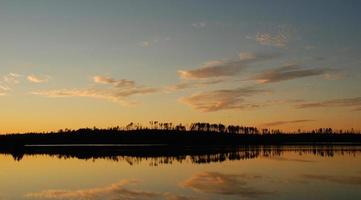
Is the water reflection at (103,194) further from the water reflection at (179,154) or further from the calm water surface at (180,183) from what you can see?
the water reflection at (179,154)

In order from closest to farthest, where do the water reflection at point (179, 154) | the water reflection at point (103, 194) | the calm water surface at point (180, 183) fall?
1. the water reflection at point (103, 194)
2. the calm water surface at point (180, 183)
3. the water reflection at point (179, 154)

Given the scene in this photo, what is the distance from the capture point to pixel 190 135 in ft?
630

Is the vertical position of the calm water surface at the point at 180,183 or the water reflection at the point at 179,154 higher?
the water reflection at the point at 179,154

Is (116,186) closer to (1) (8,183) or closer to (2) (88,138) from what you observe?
(1) (8,183)

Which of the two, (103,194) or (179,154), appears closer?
(103,194)

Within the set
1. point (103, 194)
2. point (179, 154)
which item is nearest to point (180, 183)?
point (103, 194)

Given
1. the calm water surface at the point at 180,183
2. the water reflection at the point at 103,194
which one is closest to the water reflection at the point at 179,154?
the calm water surface at the point at 180,183

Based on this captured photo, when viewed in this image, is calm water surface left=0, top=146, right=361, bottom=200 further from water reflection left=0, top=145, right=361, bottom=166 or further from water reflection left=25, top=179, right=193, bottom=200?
water reflection left=0, top=145, right=361, bottom=166

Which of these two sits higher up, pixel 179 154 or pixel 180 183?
pixel 179 154

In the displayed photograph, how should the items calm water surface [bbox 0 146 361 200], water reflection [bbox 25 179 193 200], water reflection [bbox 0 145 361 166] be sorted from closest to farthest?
water reflection [bbox 25 179 193 200] < calm water surface [bbox 0 146 361 200] < water reflection [bbox 0 145 361 166]

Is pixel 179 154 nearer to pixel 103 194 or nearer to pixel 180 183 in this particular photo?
pixel 180 183

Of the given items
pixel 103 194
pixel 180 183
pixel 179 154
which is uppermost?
pixel 179 154

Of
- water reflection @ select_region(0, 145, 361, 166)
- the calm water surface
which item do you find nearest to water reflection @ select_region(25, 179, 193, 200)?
the calm water surface

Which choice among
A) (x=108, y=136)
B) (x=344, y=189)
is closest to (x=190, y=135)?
(x=108, y=136)
